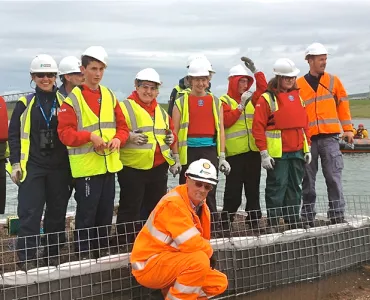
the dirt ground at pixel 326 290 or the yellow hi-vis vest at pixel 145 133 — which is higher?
the yellow hi-vis vest at pixel 145 133

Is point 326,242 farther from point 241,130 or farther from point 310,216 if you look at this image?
point 241,130

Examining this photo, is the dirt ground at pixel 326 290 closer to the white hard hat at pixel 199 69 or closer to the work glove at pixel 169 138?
the work glove at pixel 169 138

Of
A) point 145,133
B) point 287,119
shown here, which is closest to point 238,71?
point 287,119

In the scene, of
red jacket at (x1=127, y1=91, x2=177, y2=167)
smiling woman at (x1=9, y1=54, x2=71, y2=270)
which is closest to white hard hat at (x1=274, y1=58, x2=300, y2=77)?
red jacket at (x1=127, y1=91, x2=177, y2=167)

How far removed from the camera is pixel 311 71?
20.2 feet

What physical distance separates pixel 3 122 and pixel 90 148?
4.48ft

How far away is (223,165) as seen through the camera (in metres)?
5.41

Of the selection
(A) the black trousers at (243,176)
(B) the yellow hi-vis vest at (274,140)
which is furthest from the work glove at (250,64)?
(A) the black trousers at (243,176)

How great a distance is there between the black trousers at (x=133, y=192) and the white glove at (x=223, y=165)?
0.70m

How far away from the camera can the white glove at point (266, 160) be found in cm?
532

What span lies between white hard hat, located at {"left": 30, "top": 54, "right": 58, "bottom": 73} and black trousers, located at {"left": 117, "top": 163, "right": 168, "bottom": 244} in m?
1.13

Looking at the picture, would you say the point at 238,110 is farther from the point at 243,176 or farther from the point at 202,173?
the point at 202,173

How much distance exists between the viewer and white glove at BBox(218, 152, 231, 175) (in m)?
5.40

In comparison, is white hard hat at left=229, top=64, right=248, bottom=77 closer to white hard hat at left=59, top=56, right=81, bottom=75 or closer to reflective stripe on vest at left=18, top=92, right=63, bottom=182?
white hard hat at left=59, top=56, right=81, bottom=75
